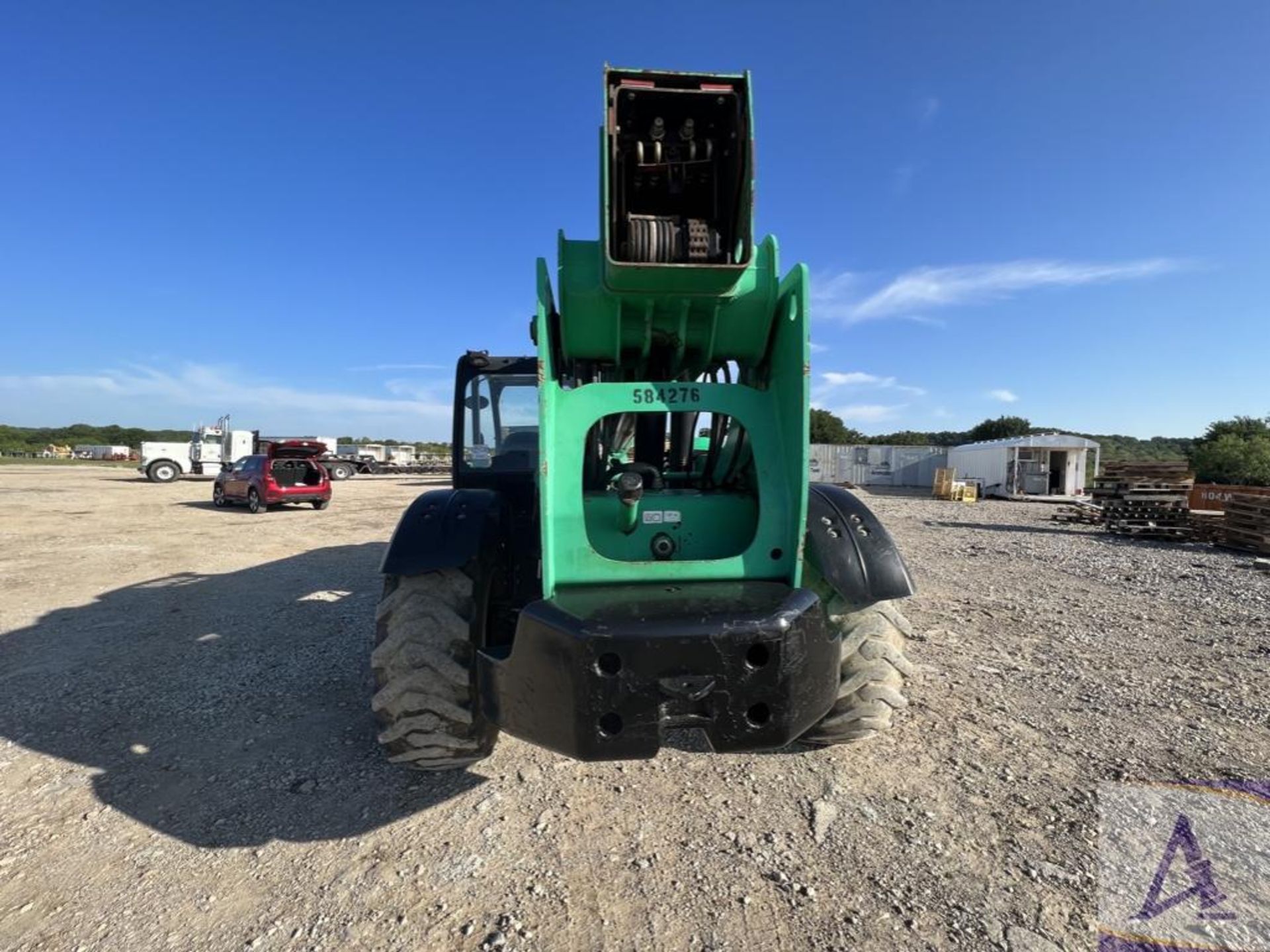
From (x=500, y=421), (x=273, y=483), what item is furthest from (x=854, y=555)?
(x=273, y=483)

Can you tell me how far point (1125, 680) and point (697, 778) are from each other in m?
3.53

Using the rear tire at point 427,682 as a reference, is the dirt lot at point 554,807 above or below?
below

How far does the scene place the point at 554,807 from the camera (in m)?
2.96

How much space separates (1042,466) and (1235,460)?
14.4 meters

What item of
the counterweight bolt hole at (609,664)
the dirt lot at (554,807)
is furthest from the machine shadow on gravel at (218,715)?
the counterweight bolt hole at (609,664)

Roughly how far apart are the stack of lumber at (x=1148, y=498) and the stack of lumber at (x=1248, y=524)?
95cm

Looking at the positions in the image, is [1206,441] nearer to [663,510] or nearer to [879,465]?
[879,465]

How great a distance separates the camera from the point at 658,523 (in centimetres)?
301

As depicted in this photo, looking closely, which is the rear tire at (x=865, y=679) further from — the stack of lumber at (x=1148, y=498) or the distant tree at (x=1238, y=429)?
the distant tree at (x=1238, y=429)

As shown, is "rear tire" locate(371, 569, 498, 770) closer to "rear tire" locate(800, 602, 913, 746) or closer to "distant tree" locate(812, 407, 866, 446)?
"rear tire" locate(800, 602, 913, 746)

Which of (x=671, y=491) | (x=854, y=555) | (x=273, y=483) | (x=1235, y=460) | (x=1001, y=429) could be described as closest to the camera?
(x=854, y=555)

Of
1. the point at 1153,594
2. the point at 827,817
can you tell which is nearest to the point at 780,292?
the point at 827,817

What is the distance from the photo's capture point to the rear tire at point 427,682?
274 cm

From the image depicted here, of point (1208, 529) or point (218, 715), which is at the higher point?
point (1208, 529)
